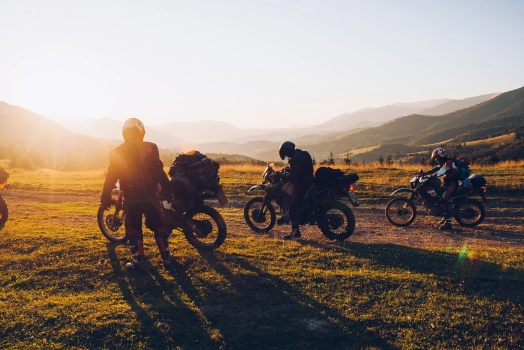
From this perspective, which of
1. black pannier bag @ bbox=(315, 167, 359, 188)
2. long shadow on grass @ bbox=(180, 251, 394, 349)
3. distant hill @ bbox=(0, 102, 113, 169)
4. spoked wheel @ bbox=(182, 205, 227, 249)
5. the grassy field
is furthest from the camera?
distant hill @ bbox=(0, 102, 113, 169)

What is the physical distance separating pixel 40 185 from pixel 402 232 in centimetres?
2121

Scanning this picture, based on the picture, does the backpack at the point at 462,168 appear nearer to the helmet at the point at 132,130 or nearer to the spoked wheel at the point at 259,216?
the spoked wheel at the point at 259,216

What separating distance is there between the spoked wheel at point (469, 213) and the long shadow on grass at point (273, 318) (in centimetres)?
791

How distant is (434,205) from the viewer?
37.9 ft

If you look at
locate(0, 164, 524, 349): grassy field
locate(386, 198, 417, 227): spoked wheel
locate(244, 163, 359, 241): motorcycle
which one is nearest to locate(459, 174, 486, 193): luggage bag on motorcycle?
locate(386, 198, 417, 227): spoked wheel

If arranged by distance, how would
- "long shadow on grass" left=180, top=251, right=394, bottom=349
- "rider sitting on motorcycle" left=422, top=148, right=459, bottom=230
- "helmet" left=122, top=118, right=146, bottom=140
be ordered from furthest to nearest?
→ "rider sitting on motorcycle" left=422, top=148, right=459, bottom=230
"helmet" left=122, top=118, right=146, bottom=140
"long shadow on grass" left=180, top=251, right=394, bottom=349

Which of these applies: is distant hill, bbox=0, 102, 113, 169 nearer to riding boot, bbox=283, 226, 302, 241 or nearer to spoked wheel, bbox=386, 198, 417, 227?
riding boot, bbox=283, 226, 302, 241

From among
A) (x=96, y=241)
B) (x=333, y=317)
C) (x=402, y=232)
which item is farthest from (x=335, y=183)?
(x=96, y=241)

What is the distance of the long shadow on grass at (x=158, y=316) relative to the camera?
4.44 metres

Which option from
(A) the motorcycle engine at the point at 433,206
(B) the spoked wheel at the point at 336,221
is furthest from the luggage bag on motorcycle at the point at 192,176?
(A) the motorcycle engine at the point at 433,206

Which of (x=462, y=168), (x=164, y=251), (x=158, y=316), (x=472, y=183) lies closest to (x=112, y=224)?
(x=164, y=251)

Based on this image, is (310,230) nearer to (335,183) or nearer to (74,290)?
(335,183)

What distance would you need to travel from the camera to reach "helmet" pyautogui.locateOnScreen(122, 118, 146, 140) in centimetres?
641

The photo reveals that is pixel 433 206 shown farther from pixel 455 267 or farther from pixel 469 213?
pixel 455 267
